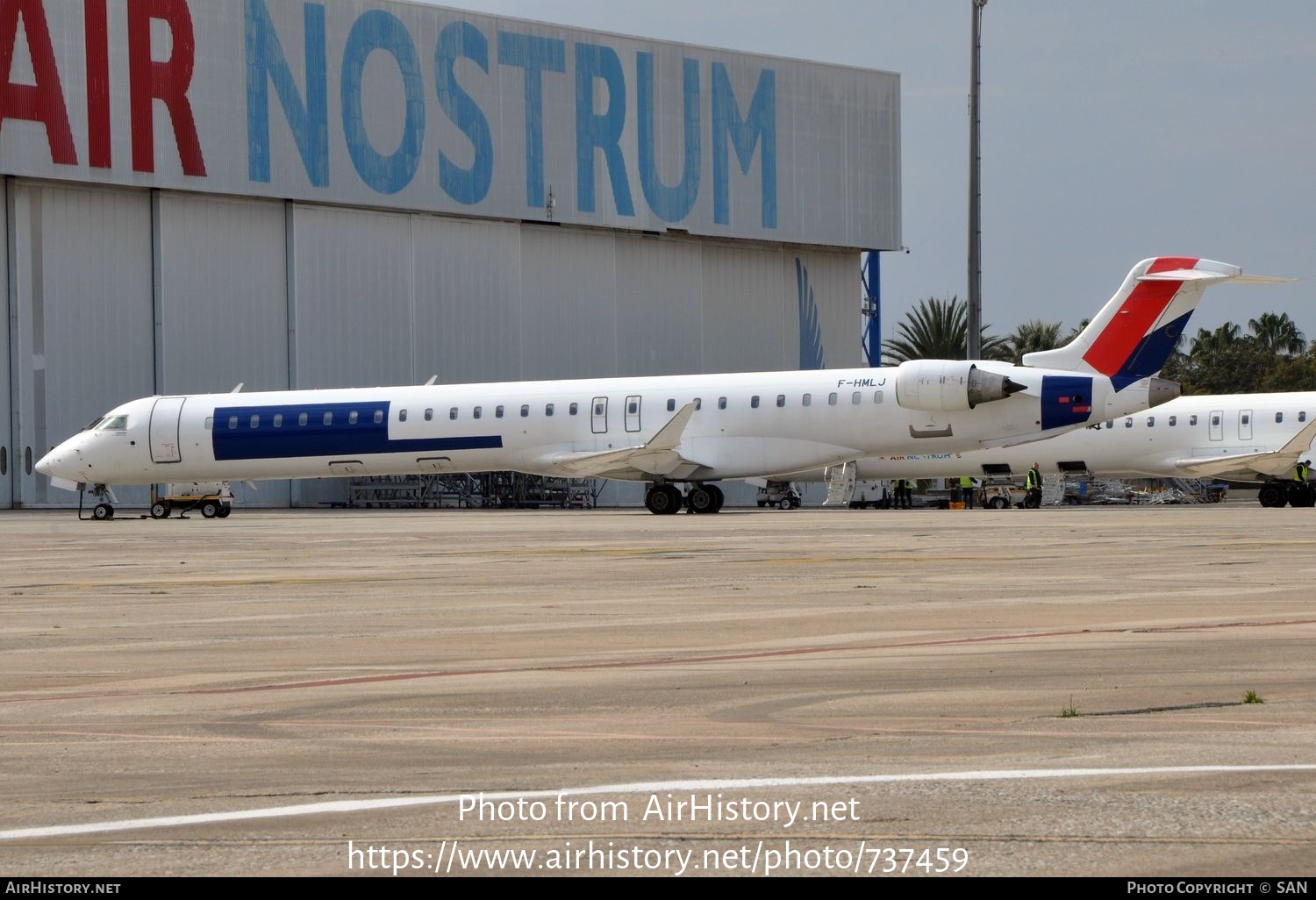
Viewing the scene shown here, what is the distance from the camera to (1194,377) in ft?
361

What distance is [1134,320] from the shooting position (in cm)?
3612

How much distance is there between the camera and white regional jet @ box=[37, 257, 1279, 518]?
1384 inches

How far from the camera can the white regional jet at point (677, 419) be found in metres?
35.2

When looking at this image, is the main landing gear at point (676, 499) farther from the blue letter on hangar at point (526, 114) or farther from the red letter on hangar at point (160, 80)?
the red letter on hangar at point (160, 80)

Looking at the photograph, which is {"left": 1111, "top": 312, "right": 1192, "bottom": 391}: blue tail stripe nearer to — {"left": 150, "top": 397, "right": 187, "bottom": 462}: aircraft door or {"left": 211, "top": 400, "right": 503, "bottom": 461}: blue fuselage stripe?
{"left": 211, "top": 400, "right": 503, "bottom": 461}: blue fuselage stripe

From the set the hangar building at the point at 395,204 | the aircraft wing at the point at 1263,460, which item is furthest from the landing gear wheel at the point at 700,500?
the hangar building at the point at 395,204

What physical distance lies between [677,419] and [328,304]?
2427cm

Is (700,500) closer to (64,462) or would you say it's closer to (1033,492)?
(1033,492)

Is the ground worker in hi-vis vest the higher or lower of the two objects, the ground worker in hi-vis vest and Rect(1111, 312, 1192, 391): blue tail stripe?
the lower

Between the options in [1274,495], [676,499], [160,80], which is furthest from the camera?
[160,80]

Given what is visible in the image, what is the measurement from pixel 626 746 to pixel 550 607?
21.5ft

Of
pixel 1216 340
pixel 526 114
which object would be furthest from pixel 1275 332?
pixel 526 114

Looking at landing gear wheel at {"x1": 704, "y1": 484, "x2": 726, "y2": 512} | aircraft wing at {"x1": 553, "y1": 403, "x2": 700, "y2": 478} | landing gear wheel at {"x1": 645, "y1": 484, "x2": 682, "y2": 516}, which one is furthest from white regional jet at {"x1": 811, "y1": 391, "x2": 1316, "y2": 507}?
aircraft wing at {"x1": 553, "y1": 403, "x2": 700, "y2": 478}

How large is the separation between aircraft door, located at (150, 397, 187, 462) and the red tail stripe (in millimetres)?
21152
